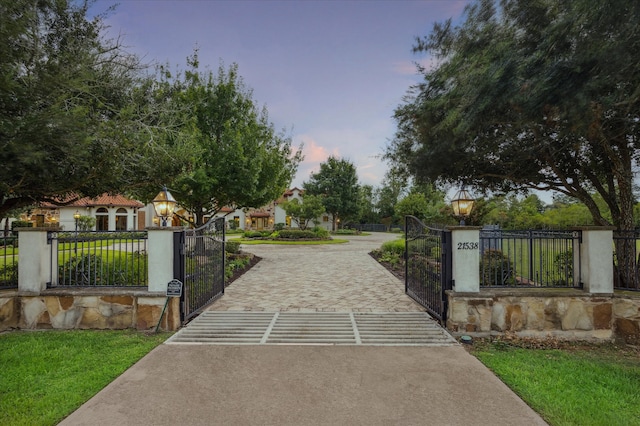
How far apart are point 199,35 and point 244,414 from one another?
13.6 m

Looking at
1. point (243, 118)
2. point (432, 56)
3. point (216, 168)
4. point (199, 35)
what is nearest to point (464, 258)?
point (432, 56)

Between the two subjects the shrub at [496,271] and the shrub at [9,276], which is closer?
the shrub at [496,271]

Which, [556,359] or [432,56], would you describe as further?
[432,56]

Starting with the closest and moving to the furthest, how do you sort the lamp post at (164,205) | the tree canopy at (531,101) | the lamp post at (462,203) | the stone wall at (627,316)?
the tree canopy at (531,101)
the stone wall at (627,316)
the lamp post at (462,203)
the lamp post at (164,205)

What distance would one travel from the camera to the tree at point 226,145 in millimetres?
12266

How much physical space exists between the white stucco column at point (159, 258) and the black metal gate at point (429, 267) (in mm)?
4564

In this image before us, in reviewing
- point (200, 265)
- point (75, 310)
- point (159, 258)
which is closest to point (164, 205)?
point (200, 265)

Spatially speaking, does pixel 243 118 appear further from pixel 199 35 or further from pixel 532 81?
pixel 532 81

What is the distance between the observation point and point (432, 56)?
7625 mm

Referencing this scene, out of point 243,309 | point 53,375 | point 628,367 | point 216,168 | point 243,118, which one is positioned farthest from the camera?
A: point 243,118

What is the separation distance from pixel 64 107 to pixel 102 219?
101 feet

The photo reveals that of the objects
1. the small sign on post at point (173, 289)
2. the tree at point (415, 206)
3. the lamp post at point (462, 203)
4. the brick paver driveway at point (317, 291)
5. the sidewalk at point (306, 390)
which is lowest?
the brick paver driveway at point (317, 291)

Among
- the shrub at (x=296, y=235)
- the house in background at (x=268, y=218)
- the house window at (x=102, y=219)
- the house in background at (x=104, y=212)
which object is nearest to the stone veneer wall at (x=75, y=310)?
the shrub at (x=296, y=235)

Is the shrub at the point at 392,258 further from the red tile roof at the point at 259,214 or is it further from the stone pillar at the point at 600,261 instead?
the red tile roof at the point at 259,214
